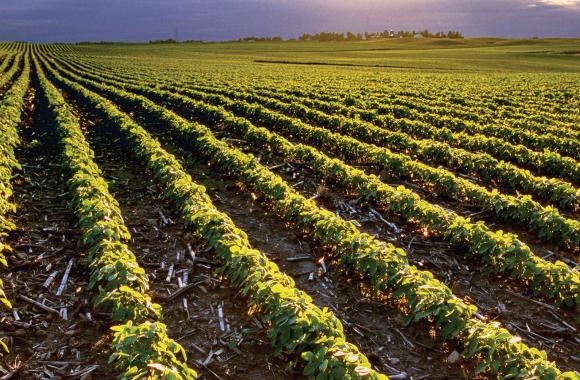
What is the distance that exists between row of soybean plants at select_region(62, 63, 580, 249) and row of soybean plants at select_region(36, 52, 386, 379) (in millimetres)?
4948

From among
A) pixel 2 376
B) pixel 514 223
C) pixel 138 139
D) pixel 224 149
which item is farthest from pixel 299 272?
pixel 138 139

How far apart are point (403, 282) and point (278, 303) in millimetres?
1654

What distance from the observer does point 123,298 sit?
5695 mm

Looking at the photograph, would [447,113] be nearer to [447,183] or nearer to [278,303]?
[447,183]

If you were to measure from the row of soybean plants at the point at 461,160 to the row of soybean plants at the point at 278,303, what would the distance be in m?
6.91

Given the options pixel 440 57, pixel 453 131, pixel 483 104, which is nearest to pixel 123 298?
pixel 453 131

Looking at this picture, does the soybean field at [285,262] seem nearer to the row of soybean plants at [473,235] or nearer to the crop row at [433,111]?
the row of soybean plants at [473,235]

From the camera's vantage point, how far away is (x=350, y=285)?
710cm

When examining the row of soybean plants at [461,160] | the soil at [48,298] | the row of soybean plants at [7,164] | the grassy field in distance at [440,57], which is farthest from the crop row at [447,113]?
the grassy field in distance at [440,57]

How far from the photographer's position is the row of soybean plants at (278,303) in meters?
4.57

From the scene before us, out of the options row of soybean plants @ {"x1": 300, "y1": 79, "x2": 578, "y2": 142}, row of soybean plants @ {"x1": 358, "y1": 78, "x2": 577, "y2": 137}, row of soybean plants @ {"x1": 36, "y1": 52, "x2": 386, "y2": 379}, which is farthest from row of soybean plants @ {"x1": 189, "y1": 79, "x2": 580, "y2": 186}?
row of soybean plants @ {"x1": 36, "y1": 52, "x2": 386, "y2": 379}

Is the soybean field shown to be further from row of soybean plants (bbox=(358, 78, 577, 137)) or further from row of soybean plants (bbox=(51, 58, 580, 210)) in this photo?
row of soybean plants (bbox=(358, 78, 577, 137))

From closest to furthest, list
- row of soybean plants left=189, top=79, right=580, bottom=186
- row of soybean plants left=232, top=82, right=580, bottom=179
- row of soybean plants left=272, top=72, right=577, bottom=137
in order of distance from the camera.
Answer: row of soybean plants left=189, top=79, right=580, bottom=186
row of soybean plants left=232, top=82, right=580, bottom=179
row of soybean plants left=272, top=72, right=577, bottom=137

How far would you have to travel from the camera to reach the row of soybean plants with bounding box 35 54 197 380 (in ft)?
14.8
